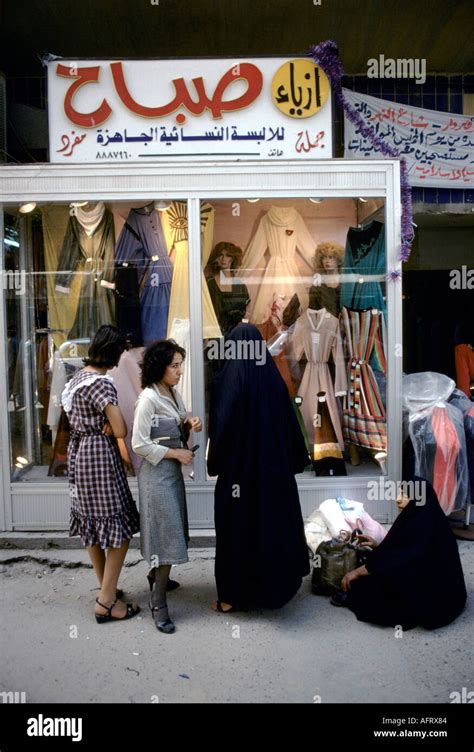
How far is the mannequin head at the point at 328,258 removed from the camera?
592 centimetres

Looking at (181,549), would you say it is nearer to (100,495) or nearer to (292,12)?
(100,495)

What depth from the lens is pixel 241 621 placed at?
12.9 ft

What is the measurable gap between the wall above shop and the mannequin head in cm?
203

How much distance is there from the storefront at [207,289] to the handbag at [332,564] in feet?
3.78

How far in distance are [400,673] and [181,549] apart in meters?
1.40

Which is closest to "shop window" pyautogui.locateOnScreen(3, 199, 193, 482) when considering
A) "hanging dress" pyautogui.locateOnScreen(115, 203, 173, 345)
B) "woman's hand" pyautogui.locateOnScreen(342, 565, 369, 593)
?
"hanging dress" pyautogui.locateOnScreen(115, 203, 173, 345)

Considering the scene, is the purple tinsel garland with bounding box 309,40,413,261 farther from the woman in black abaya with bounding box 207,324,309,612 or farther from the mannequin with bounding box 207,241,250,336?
the woman in black abaya with bounding box 207,324,309,612

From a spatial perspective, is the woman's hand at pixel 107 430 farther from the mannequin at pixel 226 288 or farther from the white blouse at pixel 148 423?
the mannequin at pixel 226 288

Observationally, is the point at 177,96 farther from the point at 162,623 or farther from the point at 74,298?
the point at 162,623

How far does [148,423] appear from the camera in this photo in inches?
145

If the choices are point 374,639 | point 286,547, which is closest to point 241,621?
point 286,547

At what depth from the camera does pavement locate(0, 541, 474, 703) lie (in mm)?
3162

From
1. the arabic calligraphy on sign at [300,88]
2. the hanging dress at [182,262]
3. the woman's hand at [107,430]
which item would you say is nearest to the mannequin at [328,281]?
the hanging dress at [182,262]

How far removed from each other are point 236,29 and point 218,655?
5.90 metres
